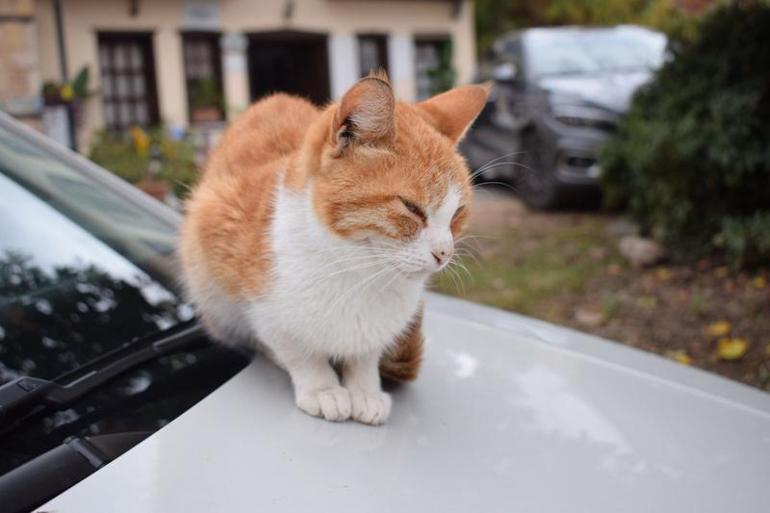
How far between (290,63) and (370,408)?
11.5 m

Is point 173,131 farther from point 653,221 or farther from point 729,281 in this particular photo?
point 729,281

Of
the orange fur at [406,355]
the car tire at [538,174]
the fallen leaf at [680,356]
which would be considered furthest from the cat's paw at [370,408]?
the car tire at [538,174]

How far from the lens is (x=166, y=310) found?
1.43m

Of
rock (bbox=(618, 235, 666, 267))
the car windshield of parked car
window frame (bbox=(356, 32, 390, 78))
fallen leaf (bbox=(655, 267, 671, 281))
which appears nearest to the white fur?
the car windshield of parked car

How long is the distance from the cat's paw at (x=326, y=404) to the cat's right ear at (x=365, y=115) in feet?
1.34

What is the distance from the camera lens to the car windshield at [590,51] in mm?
6438

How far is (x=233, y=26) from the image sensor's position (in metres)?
10.6

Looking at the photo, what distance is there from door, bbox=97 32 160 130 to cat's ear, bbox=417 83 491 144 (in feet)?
30.9

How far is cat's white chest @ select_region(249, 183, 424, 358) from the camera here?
1.26 meters

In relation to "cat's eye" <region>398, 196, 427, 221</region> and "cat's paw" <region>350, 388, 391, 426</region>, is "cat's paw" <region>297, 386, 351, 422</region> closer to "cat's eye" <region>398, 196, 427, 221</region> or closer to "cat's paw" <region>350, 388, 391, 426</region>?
"cat's paw" <region>350, 388, 391, 426</region>

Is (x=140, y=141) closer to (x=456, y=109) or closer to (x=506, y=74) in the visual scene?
(x=506, y=74)

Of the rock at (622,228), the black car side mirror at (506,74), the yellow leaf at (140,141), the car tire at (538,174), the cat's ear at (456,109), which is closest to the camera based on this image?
the cat's ear at (456,109)

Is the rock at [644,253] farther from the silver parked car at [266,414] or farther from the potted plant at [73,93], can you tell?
the potted plant at [73,93]

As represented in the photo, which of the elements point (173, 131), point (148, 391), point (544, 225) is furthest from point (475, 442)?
point (173, 131)
